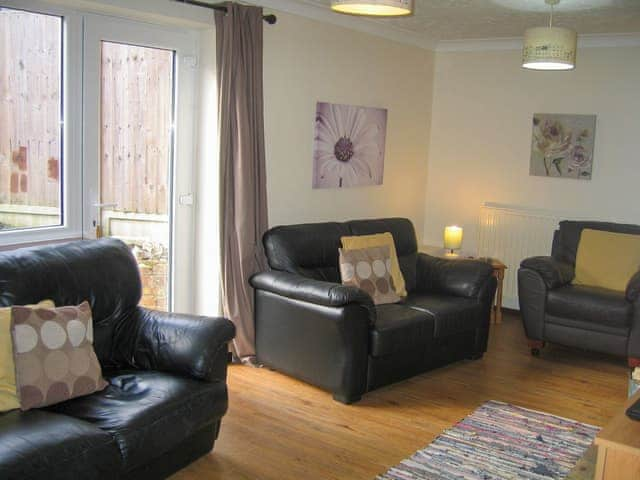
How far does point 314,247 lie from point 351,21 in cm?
183

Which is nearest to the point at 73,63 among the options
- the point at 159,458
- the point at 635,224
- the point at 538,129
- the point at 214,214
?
the point at 214,214

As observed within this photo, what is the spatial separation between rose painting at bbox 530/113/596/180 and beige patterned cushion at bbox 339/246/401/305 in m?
2.09

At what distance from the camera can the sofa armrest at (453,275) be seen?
500 cm

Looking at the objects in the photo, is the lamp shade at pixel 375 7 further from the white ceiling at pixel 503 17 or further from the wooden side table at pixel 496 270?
the wooden side table at pixel 496 270

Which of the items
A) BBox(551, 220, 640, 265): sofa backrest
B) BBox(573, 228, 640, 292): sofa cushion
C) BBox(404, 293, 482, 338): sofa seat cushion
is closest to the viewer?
BBox(404, 293, 482, 338): sofa seat cushion

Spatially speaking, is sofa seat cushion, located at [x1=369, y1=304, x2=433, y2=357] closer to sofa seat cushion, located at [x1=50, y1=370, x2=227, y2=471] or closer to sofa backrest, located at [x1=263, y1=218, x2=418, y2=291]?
sofa backrest, located at [x1=263, y1=218, x2=418, y2=291]

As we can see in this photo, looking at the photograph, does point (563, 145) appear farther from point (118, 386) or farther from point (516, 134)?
point (118, 386)

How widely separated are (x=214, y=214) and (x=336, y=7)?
2005 mm

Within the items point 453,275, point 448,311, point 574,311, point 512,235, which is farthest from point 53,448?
point 512,235

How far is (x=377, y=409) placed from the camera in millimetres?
4094

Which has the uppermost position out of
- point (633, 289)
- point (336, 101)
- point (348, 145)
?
point (336, 101)

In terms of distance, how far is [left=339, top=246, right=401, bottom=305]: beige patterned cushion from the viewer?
4.72 m

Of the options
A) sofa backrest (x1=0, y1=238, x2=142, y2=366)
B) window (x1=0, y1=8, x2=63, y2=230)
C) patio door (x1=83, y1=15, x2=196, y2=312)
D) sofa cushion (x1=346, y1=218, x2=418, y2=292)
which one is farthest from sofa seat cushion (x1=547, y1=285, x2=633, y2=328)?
window (x1=0, y1=8, x2=63, y2=230)

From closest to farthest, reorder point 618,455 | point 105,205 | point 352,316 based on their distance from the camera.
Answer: point 618,455, point 352,316, point 105,205
